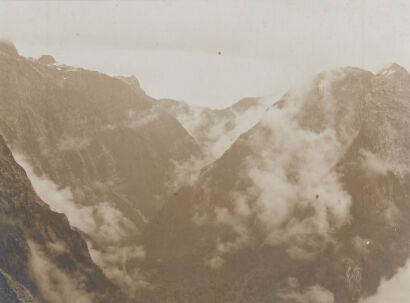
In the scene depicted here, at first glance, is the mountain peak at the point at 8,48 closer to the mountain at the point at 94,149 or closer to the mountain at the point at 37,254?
the mountain at the point at 94,149

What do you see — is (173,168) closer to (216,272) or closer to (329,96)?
(216,272)

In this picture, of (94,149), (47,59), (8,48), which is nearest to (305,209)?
(94,149)

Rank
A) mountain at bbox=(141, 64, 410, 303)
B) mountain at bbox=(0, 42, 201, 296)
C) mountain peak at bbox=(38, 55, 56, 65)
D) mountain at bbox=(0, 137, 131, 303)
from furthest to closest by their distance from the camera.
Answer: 1. mountain at bbox=(0, 42, 201, 296)
2. mountain at bbox=(141, 64, 410, 303)
3. mountain peak at bbox=(38, 55, 56, 65)
4. mountain at bbox=(0, 137, 131, 303)

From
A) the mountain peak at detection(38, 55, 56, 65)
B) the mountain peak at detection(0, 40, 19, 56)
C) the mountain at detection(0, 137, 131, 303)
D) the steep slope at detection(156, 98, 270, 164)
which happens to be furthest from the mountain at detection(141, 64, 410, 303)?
the mountain peak at detection(0, 40, 19, 56)

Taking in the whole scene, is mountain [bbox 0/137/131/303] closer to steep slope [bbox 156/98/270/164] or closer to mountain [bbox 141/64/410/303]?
mountain [bbox 141/64/410/303]

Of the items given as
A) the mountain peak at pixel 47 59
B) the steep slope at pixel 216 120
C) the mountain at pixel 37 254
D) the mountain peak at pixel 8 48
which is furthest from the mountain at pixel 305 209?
the mountain peak at pixel 8 48

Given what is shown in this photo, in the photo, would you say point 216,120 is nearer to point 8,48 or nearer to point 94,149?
point 94,149
